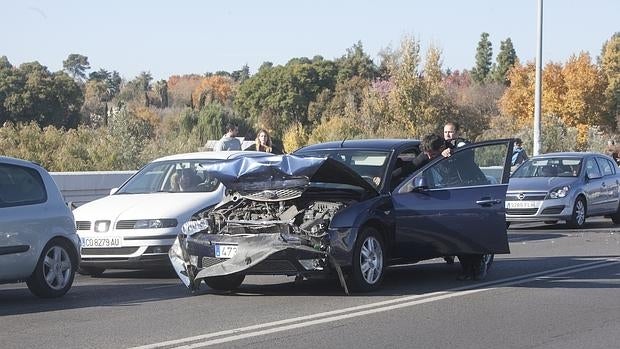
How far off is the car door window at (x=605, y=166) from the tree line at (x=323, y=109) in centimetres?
1107

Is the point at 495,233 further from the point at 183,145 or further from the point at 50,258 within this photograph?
the point at 183,145

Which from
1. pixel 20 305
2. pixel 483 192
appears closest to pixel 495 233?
pixel 483 192

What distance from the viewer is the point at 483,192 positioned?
1197 centimetres

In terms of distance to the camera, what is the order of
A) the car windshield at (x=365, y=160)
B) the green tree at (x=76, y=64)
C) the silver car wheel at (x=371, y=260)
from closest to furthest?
1. the silver car wheel at (x=371, y=260)
2. the car windshield at (x=365, y=160)
3. the green tree at (x=76, y=64)

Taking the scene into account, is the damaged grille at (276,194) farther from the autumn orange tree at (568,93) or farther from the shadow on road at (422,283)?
the autumn orange tree at (568,93)

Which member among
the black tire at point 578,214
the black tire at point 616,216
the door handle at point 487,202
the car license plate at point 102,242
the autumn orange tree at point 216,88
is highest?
the autumn orange tree at point 216,88

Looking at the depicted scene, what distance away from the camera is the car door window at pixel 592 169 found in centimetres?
2150

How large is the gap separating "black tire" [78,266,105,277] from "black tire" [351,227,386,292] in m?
3.95

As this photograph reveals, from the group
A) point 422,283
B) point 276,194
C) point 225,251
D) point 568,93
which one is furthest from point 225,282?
point 568,93

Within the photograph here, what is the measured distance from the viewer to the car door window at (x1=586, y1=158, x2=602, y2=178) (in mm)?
21500

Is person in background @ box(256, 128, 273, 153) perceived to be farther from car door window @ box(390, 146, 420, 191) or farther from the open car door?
the open car door

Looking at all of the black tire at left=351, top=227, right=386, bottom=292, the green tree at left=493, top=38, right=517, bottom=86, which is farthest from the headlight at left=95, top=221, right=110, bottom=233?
the green tree at left=493, top=38, right=517, bottom=86

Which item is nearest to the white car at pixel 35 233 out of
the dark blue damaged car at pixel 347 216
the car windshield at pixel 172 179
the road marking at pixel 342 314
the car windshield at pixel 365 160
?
the dark blue damaged car at pixel 347 216

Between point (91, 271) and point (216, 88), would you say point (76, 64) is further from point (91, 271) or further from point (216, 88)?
point (91, 271)
